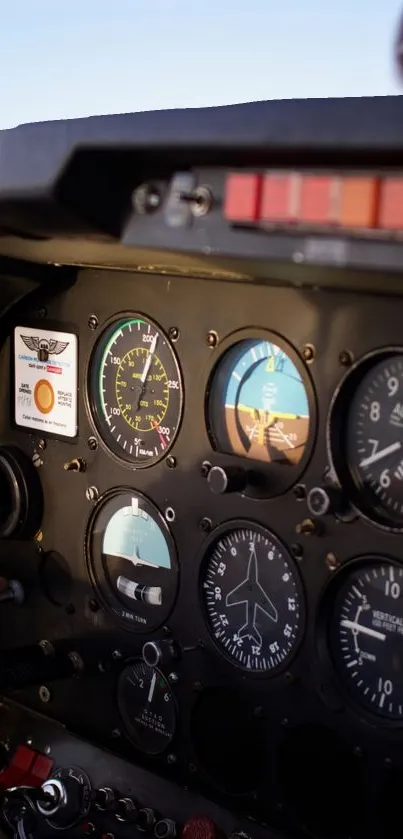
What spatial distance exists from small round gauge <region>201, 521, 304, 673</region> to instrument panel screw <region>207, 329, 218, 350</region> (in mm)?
413

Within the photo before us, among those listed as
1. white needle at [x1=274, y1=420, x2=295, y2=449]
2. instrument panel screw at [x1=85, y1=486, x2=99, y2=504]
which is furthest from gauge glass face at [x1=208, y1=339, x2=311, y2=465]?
instrument panel screw at [x1=85, y1=486, x2=99, y2=504]

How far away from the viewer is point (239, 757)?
2.58 metres

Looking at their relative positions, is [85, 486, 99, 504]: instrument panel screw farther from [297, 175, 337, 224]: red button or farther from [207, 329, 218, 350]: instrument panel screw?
[297, 175, 337, 224]: red button

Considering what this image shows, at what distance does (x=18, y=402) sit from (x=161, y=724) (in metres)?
0.97

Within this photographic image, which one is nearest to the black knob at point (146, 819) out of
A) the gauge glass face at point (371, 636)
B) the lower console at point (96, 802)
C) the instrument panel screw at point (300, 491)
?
the lower console at point (96, 802)

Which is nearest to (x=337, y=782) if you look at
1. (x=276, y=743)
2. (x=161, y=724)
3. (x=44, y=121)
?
(x=276, y=743)

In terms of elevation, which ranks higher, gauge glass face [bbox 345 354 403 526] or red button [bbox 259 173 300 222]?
red button [bbox 259 173 300 222]

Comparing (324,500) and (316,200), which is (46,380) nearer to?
(324,500)

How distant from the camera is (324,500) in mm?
2145

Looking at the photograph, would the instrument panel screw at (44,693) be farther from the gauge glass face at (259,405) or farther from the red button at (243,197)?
the red button at (243,197)

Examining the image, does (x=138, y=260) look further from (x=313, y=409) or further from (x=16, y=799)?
(x=16, y=799)

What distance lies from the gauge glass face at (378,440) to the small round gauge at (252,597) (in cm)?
27

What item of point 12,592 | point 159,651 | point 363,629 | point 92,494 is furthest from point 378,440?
point 12,592

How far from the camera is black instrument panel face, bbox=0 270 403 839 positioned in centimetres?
218
